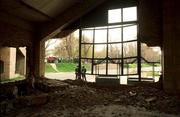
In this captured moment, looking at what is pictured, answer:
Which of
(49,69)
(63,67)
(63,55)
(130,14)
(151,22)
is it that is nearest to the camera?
(151,22)

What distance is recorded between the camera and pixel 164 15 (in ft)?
26.7

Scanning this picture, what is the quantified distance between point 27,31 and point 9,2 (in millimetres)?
2525

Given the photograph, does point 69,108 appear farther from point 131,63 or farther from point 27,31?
point 27,31

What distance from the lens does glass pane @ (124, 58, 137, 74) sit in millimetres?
9291

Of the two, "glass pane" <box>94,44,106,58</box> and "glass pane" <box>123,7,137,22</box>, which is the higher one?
"glass pane" <box>123,7,137,22</box>

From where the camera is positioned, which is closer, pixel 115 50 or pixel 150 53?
pixel 115 50

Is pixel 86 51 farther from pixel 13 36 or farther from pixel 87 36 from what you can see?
pixel 13 36

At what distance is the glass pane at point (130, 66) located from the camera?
929cm

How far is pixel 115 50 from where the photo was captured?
9.78m

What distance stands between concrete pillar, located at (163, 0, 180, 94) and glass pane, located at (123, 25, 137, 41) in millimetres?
1513

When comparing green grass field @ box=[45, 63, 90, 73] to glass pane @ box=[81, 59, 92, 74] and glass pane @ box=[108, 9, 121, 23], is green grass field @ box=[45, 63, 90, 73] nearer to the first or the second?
glass pane @ box=[81, 59, 92, 74]

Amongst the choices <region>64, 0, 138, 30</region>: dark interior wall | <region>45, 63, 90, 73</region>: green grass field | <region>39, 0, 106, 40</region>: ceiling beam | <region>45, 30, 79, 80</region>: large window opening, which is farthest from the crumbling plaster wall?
<region>45, 63, 90, 73</region>: green grass field

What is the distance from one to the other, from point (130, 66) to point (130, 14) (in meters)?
2.33

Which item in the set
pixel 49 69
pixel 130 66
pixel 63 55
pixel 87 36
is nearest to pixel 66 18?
pixel 87 36
